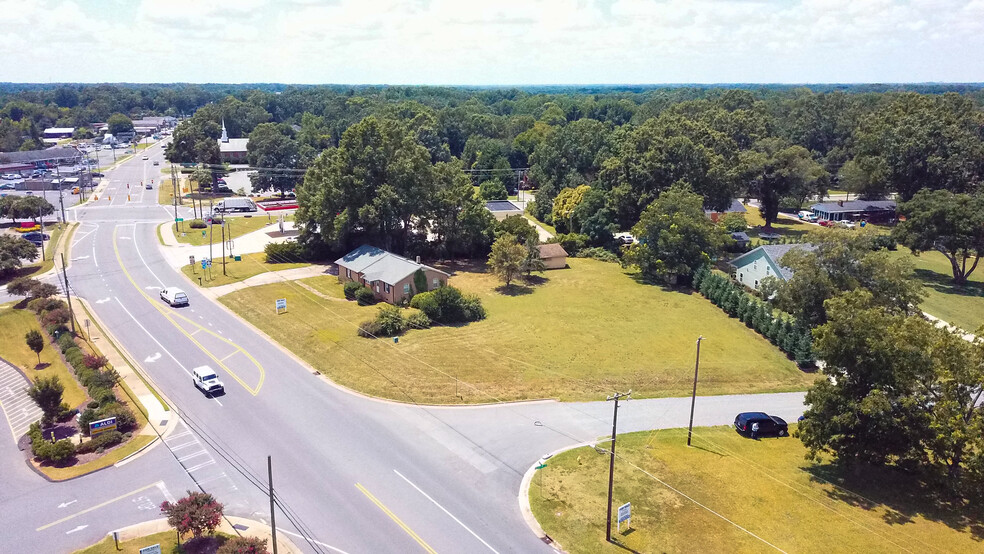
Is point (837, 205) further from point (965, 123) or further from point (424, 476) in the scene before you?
point (424, 476)

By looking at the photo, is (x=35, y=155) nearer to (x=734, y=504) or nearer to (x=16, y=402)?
(x=16, y=402)

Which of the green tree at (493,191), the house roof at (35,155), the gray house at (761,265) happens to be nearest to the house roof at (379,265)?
the gray house at (761,265)

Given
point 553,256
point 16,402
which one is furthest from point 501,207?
point 16,402

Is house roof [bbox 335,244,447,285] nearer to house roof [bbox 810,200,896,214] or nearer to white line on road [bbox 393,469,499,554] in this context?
white line on road [bbox 393,469,499,554]

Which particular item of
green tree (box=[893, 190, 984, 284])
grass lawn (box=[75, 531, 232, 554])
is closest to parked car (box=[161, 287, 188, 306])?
grass lawn (box=[75, 531, 232, 554])

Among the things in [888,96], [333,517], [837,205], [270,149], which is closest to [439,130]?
[270,149]
